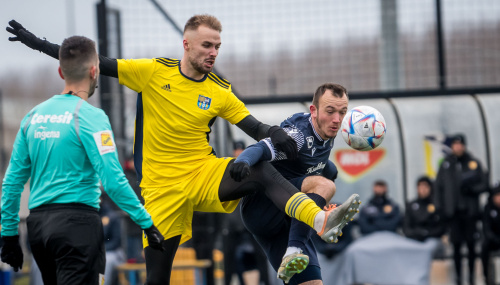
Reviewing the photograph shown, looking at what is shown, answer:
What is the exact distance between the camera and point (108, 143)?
15.4 ft

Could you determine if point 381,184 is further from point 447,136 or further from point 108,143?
point 108,143

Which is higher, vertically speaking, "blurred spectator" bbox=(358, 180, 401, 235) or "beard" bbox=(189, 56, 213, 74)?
"beard" bbox=(189, 56, 213, 74)

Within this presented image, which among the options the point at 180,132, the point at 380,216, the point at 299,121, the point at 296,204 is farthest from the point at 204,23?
the point at 380,216

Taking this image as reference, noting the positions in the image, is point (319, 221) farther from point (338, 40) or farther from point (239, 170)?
point (338, 40)

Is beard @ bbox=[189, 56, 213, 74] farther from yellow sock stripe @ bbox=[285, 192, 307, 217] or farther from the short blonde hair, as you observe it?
yellow sock stripe @ bbox=[285, 192, 307, 217]

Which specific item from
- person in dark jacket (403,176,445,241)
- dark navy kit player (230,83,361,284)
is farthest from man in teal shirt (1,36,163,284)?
person in dark jacket (403,176,445,241)

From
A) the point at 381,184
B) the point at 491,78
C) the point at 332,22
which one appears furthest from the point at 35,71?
the point at 491,78

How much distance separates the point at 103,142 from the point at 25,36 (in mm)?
1341

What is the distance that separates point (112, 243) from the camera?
1091cm

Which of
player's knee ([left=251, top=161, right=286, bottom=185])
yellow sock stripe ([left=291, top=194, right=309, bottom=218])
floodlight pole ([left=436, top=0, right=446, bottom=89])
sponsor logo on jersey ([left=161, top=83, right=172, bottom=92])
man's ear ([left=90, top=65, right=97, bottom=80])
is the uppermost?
floodlight pole ([left=436, top=0, right=446, bottom=89])

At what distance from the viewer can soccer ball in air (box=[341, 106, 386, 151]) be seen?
19.6 ft

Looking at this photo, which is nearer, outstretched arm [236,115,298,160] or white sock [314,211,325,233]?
white sock [314,211,325,233]

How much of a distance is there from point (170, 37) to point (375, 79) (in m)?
4.39

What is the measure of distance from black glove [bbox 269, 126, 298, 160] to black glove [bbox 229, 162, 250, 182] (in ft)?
1.14
